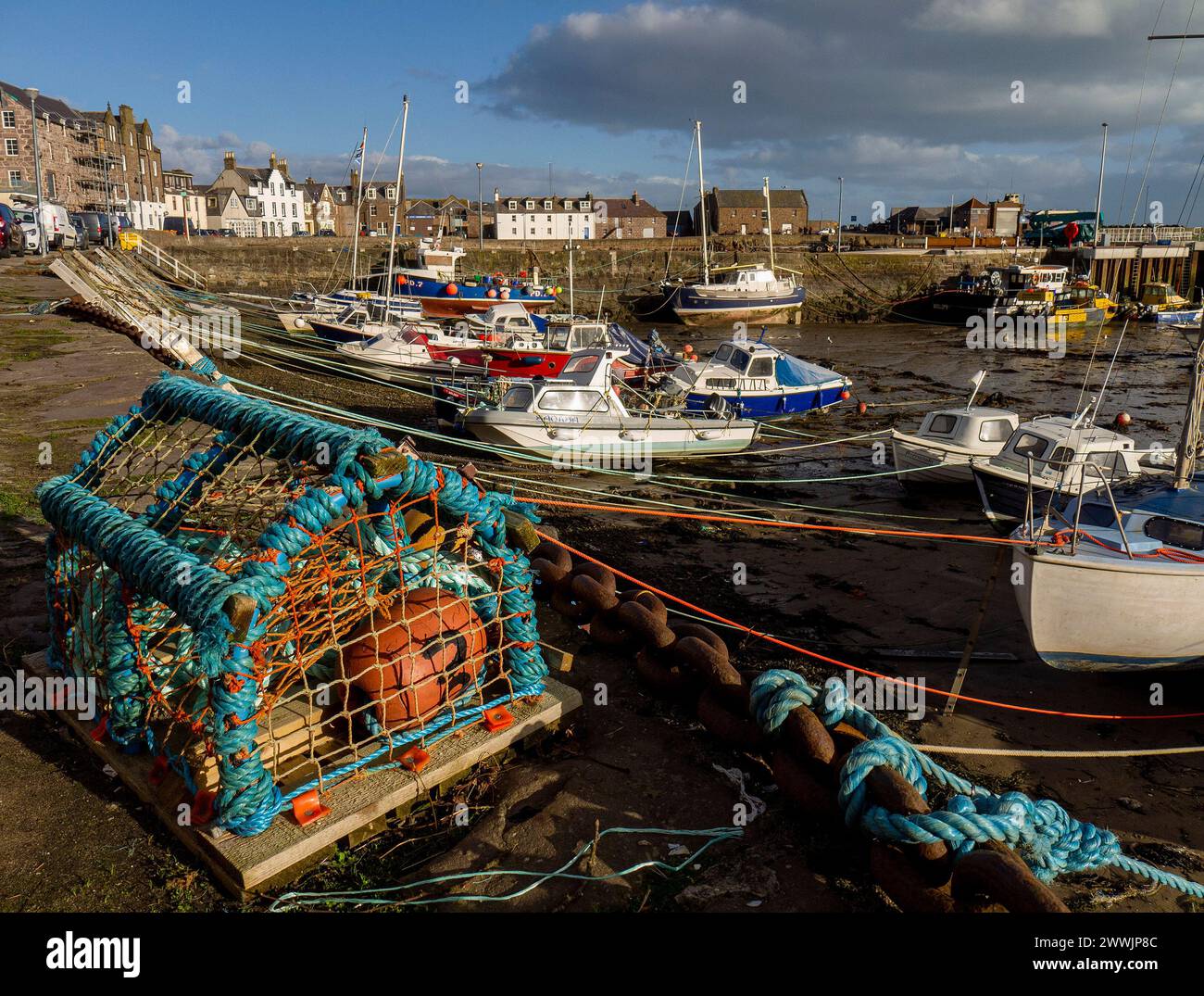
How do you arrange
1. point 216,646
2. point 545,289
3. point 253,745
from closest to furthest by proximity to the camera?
point 216,646 → point 253,745 → point 545,289

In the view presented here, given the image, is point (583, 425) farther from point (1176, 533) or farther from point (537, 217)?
point (537, 217)

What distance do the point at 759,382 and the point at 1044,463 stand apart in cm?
866

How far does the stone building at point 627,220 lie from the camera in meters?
84.3

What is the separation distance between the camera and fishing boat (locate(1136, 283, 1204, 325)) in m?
46.6

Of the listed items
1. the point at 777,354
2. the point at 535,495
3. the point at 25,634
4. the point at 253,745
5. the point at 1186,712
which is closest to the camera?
the point at 253,745

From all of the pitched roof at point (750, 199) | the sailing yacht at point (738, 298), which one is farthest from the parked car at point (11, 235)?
the pitched roof at point (750, 199)

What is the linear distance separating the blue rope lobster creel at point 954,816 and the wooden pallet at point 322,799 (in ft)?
5.28

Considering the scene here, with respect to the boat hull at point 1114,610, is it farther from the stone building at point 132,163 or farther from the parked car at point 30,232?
the stone building at point 132,163

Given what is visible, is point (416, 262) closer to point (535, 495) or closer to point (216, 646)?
point (535, 495)

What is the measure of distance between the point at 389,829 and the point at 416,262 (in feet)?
168

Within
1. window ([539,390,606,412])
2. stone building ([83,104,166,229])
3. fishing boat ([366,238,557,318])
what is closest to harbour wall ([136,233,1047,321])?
fishing boat ([366,238,557,318])

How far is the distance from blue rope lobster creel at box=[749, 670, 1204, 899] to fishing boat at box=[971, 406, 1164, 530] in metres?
8.26

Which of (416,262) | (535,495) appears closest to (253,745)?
(535,495)

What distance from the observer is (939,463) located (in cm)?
1470
